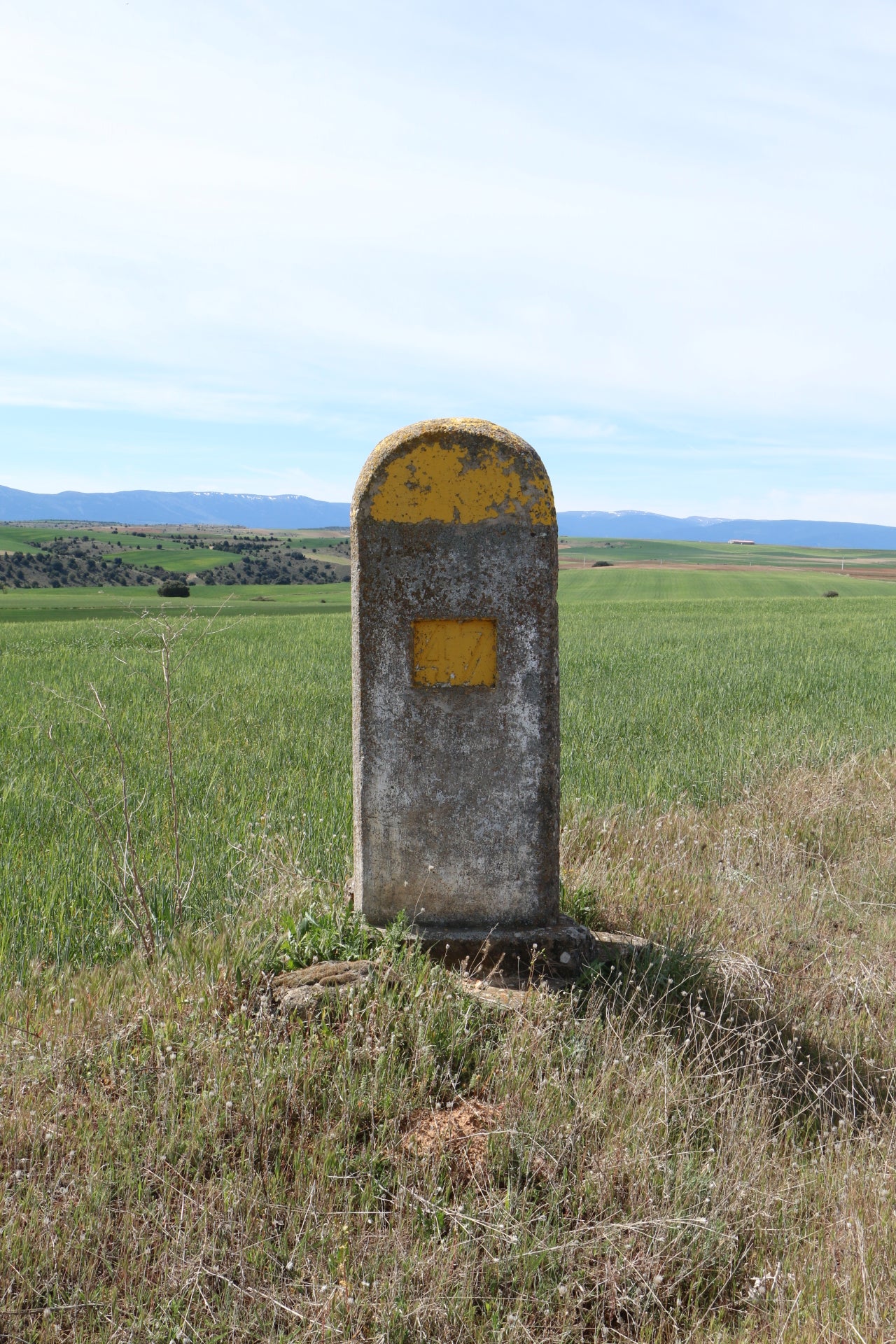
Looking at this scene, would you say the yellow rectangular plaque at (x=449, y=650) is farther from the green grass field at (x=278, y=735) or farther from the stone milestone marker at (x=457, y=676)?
the green grass field at (x=278, y=735)

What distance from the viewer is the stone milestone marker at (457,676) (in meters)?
3.45

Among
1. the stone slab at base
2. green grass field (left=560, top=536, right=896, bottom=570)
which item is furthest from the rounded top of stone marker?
green grass field (left=560, top=536, right=896, bottom=570)

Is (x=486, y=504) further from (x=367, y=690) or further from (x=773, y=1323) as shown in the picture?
(x=773, y=1323)

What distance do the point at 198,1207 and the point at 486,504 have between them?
2543 mm

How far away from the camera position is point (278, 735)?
27.9 feet

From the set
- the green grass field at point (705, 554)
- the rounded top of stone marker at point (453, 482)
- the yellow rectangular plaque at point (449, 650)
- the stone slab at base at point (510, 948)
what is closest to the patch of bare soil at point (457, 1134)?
the stone slab at base at point (510, 948)

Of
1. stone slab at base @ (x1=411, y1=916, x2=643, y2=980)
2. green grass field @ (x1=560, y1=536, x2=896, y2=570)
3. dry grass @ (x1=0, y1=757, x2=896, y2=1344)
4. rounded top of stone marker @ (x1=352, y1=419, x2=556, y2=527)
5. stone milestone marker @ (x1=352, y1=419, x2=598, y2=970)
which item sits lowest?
dry grass @ (x1=0, y1=757, x2=896, y2=1344)

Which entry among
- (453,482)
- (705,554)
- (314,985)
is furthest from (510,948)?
(705,554)

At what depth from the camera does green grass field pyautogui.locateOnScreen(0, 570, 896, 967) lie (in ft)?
15.3

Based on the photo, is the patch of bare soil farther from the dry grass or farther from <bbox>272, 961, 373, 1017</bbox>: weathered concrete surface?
<bbox>272, 961, 373, 1017</bbox>: weathered concrete surface

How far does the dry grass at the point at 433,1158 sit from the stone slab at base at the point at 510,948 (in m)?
0.19

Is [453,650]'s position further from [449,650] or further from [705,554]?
[705,554]

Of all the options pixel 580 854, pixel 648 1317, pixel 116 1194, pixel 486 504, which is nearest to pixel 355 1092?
pixel 116 1194

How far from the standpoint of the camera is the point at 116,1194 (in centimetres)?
240
